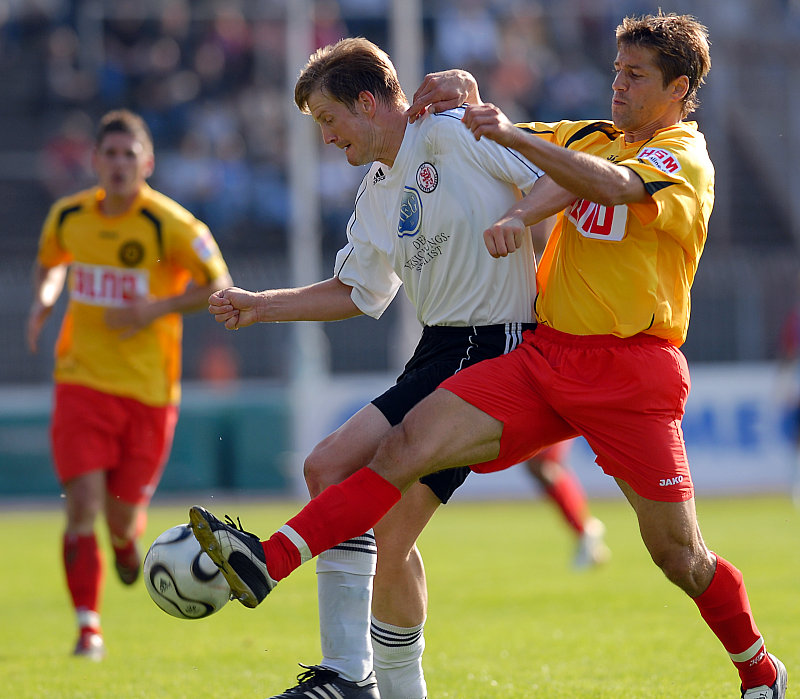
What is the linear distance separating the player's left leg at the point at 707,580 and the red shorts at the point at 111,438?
362 centimetres

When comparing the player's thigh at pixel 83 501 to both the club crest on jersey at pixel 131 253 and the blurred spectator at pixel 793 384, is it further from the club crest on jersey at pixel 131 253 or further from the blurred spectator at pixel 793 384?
the blurred spectator at pixel 793 384

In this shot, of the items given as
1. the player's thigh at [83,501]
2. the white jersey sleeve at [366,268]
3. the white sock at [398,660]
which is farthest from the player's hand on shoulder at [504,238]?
the player's thigh at [83,501]

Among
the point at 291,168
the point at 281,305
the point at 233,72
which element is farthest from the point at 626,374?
the point at 233,72

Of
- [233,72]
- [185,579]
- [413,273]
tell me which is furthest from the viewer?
[233,72]

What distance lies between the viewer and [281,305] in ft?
16.1

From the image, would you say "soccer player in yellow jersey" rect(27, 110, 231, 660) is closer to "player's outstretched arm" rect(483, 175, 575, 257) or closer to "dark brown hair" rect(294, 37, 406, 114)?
"dark brown hair" rect(294, 37, 406, 114)

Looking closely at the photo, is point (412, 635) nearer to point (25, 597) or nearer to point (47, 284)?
point (47, 284)

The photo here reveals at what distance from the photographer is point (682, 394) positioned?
4.56m

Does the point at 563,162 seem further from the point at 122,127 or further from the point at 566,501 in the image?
the point at 566,501

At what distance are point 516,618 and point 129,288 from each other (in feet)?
10.1

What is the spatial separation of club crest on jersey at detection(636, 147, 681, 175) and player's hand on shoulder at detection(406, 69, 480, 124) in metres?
0.72

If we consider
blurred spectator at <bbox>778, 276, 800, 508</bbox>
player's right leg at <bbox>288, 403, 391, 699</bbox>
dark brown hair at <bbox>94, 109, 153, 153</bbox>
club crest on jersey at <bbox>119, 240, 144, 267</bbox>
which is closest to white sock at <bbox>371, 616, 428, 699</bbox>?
player's right leg at <bbox>288, 403, 391, 699</bbox>

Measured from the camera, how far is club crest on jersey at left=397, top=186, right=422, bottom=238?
4797mm

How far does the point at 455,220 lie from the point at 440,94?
0.48 metres
